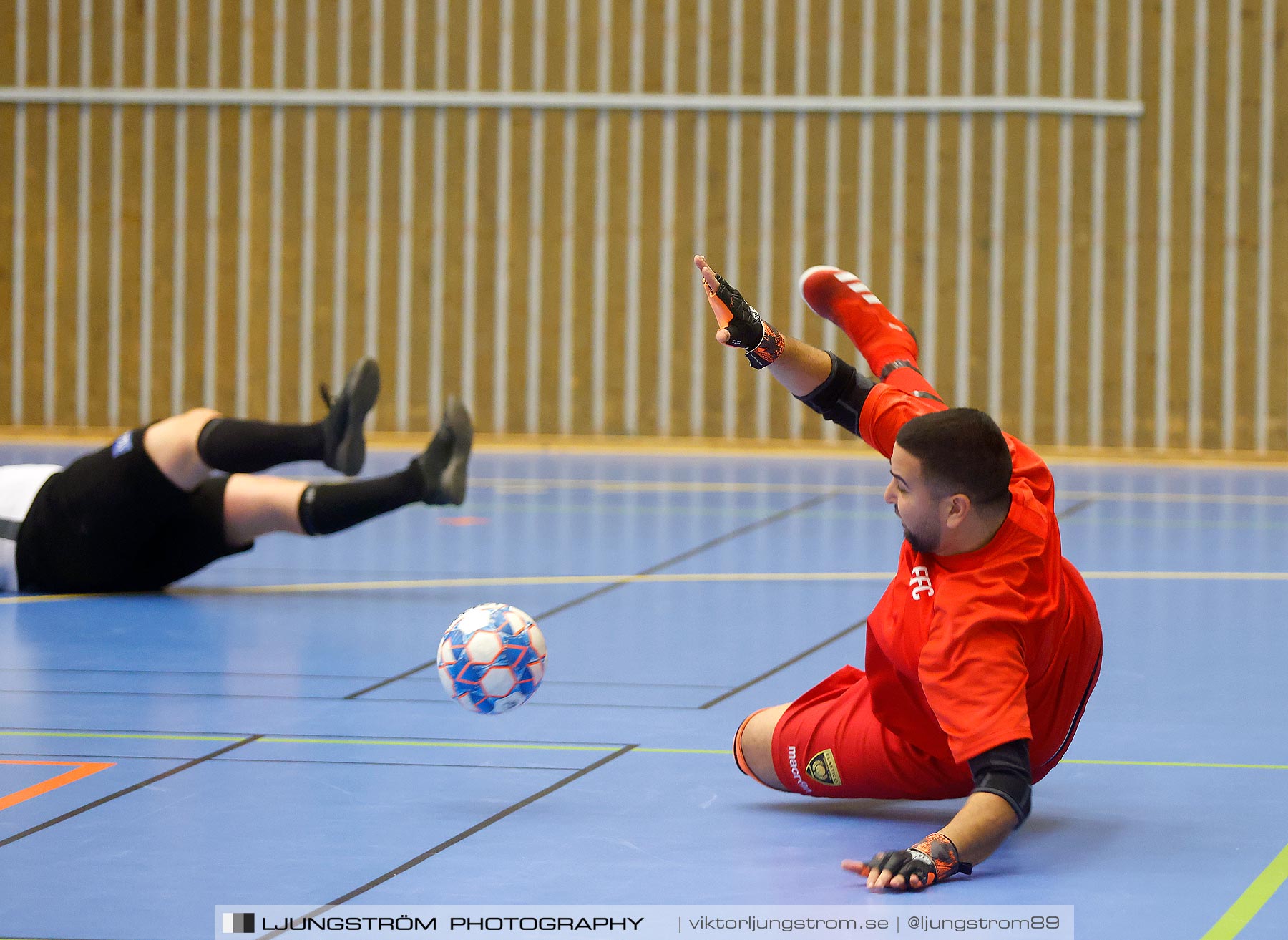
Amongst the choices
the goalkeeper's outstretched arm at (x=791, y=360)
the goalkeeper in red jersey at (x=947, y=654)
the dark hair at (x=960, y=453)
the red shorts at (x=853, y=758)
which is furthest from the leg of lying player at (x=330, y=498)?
the dark hair at (x=960, y=453)

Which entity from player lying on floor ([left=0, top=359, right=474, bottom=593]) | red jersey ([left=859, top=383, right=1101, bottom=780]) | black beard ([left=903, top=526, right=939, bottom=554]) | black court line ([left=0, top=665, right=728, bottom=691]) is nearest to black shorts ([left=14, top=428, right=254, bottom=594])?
player lying on floor ([left=0, top=359, right=474, bottom=593])

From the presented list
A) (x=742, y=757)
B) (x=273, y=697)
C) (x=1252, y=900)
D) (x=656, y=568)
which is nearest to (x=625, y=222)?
(x=656, y=568)

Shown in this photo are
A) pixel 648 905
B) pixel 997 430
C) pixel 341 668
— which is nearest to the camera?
pixel 648 905

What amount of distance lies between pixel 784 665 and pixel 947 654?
2085 mm

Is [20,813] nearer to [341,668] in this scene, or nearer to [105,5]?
[341,668]

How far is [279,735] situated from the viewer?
444cm

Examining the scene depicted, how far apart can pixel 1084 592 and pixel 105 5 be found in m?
11.4

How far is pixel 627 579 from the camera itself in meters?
7.16

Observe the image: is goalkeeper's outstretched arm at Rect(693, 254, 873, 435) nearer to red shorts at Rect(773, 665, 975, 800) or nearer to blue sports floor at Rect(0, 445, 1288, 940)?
red shorts at Rect(773, 665, 975, 800)

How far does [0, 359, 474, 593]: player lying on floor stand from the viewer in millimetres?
6109

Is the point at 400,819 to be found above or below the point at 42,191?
below

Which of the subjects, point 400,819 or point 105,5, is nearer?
point 400,819

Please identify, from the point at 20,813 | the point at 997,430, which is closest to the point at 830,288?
the point at 997,430

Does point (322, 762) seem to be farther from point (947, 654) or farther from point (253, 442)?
point (253, 442)
